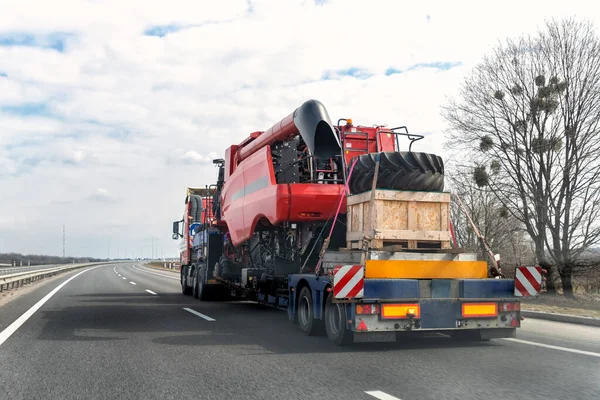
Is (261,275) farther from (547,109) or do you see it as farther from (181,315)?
(547,109)

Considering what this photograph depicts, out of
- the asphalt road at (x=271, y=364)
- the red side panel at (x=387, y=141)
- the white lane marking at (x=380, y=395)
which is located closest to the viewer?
the white lane marking at (x=380, y=395)

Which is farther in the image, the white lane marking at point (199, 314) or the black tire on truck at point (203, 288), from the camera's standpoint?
the black tire on truck at point (203, 288)

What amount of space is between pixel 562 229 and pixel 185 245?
1294 cm

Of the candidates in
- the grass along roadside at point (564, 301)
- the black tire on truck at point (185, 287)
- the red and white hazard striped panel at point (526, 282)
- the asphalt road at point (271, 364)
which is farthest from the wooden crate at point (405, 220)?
the black tire on truck at point (185, 287)

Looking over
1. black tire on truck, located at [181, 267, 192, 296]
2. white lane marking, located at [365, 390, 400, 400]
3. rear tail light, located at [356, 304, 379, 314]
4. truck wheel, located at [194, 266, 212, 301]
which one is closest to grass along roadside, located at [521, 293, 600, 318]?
truck wheel, located at [194, 266, 212, 301]

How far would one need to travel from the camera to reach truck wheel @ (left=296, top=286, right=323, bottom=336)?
911cm

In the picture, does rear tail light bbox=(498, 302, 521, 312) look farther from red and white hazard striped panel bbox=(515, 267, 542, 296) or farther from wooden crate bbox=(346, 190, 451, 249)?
wooden crate bbox=(346, 190, 451, 249)

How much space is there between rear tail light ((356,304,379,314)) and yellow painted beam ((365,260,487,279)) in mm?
388

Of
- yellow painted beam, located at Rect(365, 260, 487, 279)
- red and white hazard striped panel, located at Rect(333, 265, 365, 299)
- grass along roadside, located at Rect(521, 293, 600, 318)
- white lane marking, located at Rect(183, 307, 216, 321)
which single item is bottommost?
grass along roadside, located at Rect(521, 293, 600, 318)

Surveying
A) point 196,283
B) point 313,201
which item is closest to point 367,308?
point 313,201

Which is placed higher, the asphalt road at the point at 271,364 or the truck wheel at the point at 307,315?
the truck wheel at the point at 307,315

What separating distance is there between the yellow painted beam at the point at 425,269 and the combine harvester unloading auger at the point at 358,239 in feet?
0.05

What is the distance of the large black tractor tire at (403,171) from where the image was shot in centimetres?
866

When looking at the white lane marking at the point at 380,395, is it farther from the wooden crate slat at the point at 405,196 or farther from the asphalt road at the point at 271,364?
the wooden crate slat at the point at 405,196
